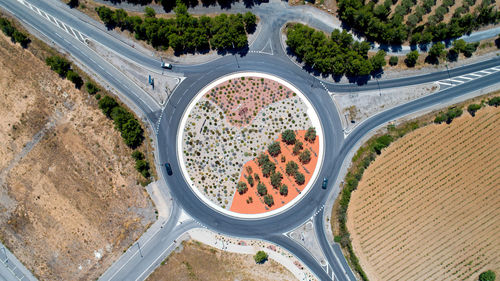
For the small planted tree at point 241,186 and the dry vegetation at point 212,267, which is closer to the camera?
the small planted tree at point 241,186

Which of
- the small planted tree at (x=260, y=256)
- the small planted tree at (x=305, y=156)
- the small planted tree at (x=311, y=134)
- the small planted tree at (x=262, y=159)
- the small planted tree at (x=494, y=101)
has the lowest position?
the small planted tree at (x=260, y=256)

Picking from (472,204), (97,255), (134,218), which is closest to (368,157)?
(472,204)

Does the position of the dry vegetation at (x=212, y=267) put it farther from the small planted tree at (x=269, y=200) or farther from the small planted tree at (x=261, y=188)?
the small planted tree at (x=261, y=188)

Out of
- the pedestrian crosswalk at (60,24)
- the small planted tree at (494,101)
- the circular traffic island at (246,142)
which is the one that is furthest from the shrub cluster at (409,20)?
the pedestrian crosswalk at (60,24)

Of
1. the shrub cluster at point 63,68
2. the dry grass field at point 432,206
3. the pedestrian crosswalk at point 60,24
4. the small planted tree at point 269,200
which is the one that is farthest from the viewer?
the pedestrian crosswalk at point 60,24

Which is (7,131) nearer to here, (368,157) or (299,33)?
(299,33)

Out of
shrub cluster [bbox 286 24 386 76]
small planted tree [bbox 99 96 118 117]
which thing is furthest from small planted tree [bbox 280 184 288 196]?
small planted tree [bbox 99 96 118 117]

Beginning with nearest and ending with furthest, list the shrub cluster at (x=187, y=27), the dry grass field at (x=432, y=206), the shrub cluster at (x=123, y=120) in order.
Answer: the shrub cluster at (x=187, y=27) < the shrub cluster at (x=123, y=120) < the dry grass field at (x=432, y=206)

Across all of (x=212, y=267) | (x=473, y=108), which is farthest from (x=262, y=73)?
(x=473, y=108)
